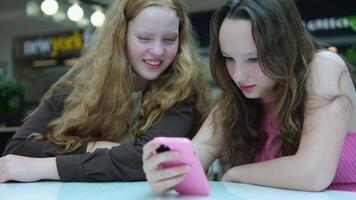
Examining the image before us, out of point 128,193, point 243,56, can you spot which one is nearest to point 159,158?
point 128,193

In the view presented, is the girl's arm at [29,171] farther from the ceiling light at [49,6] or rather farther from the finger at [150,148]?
the ceiling light at [49,6]

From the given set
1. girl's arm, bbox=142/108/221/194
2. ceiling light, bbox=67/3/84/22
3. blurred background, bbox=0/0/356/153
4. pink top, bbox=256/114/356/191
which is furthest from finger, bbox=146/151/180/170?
ceiling light, bbox=67/3/84/22

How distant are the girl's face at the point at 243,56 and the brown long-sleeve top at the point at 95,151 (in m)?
0.31

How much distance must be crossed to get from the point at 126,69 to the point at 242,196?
2.47ft

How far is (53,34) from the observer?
6.82 metres

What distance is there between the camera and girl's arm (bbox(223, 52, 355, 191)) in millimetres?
1128

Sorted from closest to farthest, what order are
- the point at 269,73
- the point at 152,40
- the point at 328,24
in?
the point at 269,73 → the point at 152,40 → the point at 328,24

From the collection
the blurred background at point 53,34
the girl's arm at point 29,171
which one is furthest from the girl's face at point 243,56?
the blurred background at point 53,34

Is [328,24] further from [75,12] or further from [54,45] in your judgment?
[54,45]

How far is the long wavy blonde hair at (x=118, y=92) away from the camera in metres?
1.55

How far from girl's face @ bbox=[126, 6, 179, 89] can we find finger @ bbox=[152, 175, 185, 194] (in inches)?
25.0

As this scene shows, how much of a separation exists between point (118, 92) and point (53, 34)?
18.3 feet

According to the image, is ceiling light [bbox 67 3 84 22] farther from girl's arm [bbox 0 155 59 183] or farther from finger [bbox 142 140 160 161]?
finger [bbox 142 140 160 161]

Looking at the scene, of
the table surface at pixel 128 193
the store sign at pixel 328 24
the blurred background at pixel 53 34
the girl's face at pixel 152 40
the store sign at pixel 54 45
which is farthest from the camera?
the store sign at pixel 54 45
